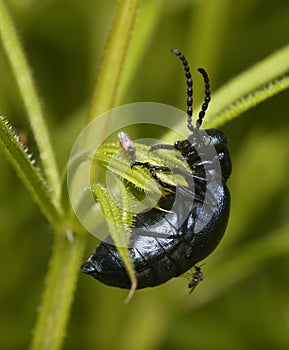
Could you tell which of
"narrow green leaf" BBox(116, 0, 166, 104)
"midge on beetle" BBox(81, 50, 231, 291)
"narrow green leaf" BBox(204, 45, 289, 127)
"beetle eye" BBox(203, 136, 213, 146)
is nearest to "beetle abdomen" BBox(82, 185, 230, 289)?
"midge on beetle" BBox(81, 50, 231, 291)

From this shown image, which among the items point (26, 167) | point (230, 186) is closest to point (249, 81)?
point (26, 167)

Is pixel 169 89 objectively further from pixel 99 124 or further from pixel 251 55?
pixel 99 124

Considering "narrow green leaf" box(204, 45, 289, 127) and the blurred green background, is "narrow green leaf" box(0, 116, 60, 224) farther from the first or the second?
the blurred green background

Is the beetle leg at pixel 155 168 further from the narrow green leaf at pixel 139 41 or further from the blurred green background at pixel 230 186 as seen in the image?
the blurred green background at pixel 230 186

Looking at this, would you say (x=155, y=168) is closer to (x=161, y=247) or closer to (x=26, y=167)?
(x=161, y=247)

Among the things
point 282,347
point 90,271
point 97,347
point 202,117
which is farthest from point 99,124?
point 282,347

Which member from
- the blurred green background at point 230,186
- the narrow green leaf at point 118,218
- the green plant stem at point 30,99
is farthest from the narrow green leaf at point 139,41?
the blurred green background at point 230,186
